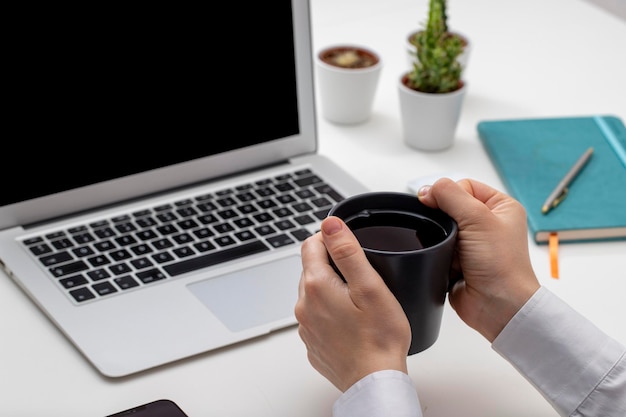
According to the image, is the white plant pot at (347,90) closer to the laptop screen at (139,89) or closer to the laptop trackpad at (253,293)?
the laptop screen at (139,89)

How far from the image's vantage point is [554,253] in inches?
42.3

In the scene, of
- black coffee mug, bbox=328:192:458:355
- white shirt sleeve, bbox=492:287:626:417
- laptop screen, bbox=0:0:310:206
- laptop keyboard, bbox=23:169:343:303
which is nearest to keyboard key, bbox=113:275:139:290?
laptop keyboard, bbox=23:169:343:303

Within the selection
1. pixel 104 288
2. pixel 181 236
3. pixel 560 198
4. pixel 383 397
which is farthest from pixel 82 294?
pixel 560 198

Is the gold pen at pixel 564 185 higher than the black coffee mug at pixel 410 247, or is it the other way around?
the black coffee mug at pixel 410 247

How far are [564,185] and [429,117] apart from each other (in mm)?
201

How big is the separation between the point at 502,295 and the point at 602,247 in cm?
31

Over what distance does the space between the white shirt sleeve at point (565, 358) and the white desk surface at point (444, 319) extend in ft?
0.13

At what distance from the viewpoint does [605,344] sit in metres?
0.84

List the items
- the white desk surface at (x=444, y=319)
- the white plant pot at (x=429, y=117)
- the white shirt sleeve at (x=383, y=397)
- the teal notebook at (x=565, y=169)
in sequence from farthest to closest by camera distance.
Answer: the white plant pot at (x=429, y=117) → the teal notebook at (x=565, y=169) → the white desk surface at (x=444, y=319) → the white shirt sleeve at (x=383, y=397)

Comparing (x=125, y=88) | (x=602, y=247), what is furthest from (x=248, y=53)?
(x=602, y=247)

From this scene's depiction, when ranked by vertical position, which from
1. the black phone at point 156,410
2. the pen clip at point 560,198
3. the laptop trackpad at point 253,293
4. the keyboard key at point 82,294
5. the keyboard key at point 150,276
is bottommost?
the pen clip at point 560,198

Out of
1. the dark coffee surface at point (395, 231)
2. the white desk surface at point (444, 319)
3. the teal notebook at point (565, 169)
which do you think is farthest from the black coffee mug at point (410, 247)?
the teal notebook at point (565, 169)

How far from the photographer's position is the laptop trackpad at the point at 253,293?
94cm

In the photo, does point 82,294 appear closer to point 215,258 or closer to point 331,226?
point 215,258
